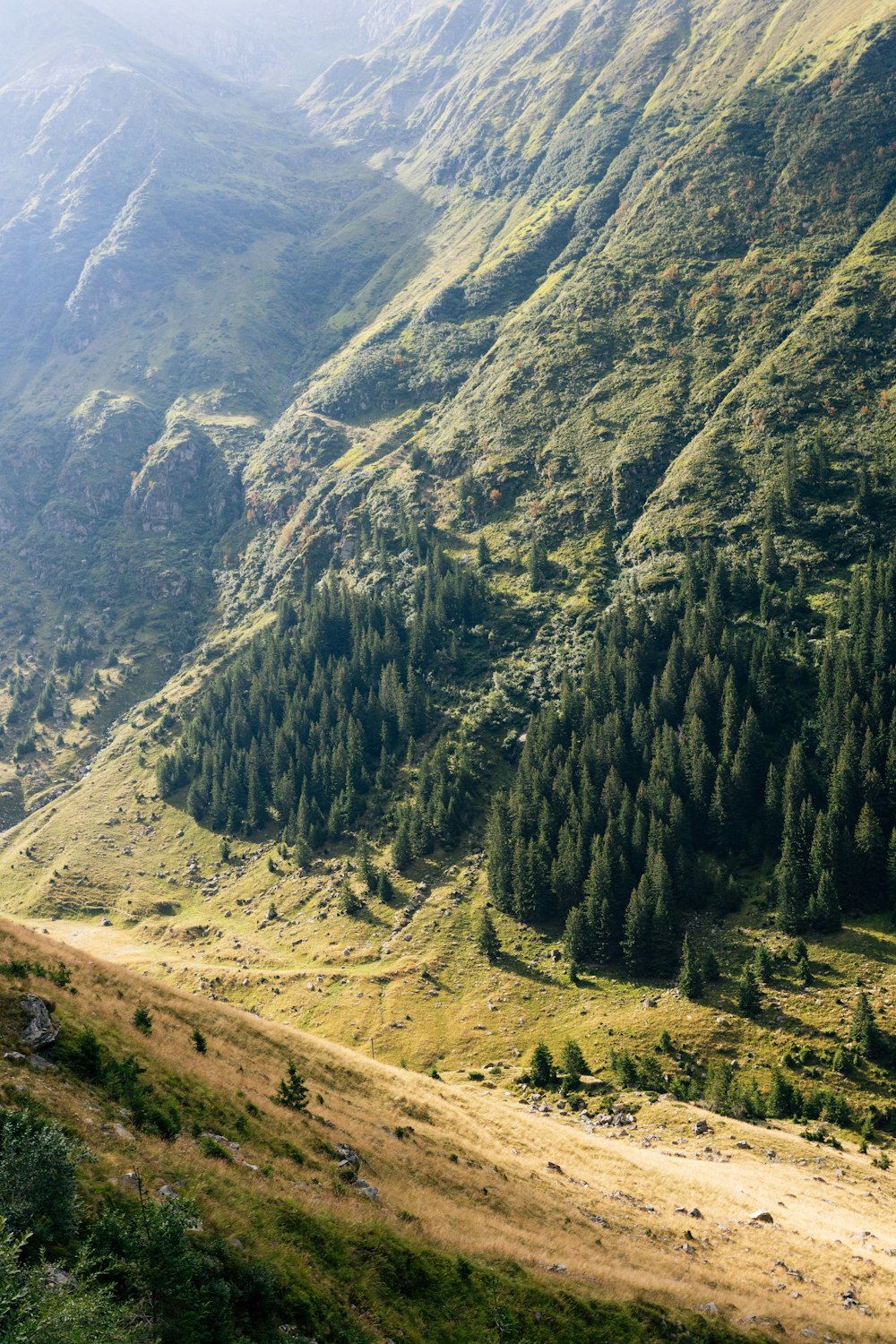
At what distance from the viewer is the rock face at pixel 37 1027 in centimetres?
3042

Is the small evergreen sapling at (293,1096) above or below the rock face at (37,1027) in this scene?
below

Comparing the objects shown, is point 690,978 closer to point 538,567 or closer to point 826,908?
point 826,908

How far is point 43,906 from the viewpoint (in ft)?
489

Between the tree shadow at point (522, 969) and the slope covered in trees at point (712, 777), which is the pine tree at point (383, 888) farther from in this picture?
the tree shadow at point (522, 969)

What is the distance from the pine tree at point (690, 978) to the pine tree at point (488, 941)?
27465 mm

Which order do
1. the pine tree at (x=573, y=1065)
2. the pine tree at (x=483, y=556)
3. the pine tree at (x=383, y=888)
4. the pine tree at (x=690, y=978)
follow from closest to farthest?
the pine tree at (x=573, y=1065) < the pine tree at (x=690, y=978) < the pine tree at (x=383, y=888) < the pine tree at (x=483, y=556)

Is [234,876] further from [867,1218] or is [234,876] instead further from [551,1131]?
[867,1218]

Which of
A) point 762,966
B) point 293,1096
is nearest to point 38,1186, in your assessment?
point 293,1096

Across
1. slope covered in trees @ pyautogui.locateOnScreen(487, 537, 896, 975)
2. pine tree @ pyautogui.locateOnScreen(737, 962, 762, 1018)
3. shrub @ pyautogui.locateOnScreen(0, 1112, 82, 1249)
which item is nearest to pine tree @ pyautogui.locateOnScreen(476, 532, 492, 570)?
slope covered in trees @ pyautogui.locateOnScreen(487, 537, 896, 975)

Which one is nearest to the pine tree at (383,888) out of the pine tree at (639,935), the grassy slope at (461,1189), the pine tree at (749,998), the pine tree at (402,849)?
the pine tree at (402,849)

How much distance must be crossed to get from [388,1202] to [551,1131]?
32.5 metres

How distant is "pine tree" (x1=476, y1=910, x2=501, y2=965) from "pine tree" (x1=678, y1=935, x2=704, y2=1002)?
2747 centimetres

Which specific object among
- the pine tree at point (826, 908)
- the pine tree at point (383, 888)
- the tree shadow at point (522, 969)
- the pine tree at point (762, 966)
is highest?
the pine tree at point (826, 908)

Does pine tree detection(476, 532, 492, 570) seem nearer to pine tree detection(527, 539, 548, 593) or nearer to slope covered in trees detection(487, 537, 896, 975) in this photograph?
pine tree detection(527, 539, 548, 593)
